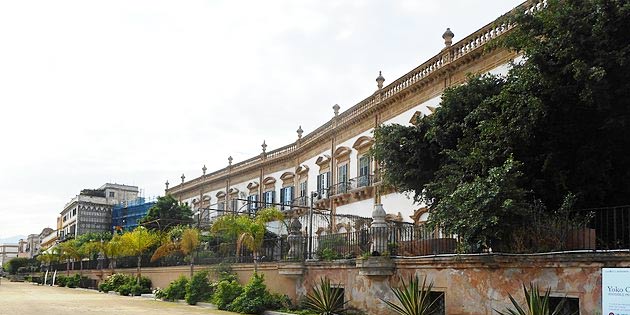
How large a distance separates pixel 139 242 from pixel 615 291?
115ft

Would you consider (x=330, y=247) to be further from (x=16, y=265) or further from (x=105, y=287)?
(x=16, y=265)

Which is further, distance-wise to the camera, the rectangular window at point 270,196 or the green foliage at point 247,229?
the rectangular window at point 270,196

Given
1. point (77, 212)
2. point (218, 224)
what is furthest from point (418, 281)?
point (77, 212)

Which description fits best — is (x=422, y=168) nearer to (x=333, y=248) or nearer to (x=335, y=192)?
(x=333, y=248)

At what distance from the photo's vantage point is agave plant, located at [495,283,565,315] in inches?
509

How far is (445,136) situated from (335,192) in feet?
60.1

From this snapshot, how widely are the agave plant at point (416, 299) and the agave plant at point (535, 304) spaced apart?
273cm

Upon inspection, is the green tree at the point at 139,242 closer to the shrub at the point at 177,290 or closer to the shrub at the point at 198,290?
the shrub at the point at 177,290

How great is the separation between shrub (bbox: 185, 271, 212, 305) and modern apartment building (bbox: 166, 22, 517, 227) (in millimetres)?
3298

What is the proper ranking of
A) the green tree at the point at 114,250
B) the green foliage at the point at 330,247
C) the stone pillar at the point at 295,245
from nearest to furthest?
1. the green foliage at the point at 330,247
2. the stone pillar at the point at 295,245
3. the green tree at the point at 114,250

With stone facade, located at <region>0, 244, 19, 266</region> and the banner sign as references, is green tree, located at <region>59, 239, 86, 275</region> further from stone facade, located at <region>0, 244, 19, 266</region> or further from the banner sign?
stone facade, located at <region>0, 244, 19, 266</region>

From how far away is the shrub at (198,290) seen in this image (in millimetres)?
27438

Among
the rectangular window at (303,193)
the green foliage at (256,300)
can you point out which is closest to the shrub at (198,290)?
the green foliage at (256,300)

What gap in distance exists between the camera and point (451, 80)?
27.4 meters
